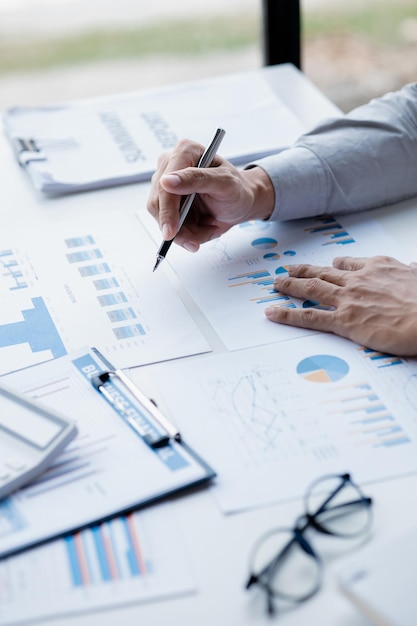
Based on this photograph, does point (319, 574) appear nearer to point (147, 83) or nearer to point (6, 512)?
point (6, 512)

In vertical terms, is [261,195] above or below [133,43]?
above

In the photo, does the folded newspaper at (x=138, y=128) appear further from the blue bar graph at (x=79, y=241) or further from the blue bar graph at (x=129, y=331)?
the blue bar graph at (x=129, y=331)

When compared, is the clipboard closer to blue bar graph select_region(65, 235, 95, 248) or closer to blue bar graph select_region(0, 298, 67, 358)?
blue bar graph select_region(0, 298, 67, 358)

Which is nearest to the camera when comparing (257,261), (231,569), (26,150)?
(231,569)

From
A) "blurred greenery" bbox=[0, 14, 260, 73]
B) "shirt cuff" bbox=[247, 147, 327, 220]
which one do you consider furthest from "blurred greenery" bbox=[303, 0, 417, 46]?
"shirt cuff" bbox=[247, 147, 327, 220]

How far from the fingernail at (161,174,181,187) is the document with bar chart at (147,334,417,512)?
27 centimetres

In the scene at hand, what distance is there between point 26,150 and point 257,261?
520 mm

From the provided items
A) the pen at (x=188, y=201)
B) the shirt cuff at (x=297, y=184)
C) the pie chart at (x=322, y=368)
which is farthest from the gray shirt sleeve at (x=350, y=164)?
the pie chart at (x=322, y=368)

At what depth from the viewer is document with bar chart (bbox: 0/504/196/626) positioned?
0.73 meters

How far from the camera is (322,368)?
3.25 ft

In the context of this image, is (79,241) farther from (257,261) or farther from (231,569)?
(231,569)

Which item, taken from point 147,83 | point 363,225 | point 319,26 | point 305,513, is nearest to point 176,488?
point 305,513

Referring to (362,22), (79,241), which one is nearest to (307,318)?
(79,241)

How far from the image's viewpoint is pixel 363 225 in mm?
1296
